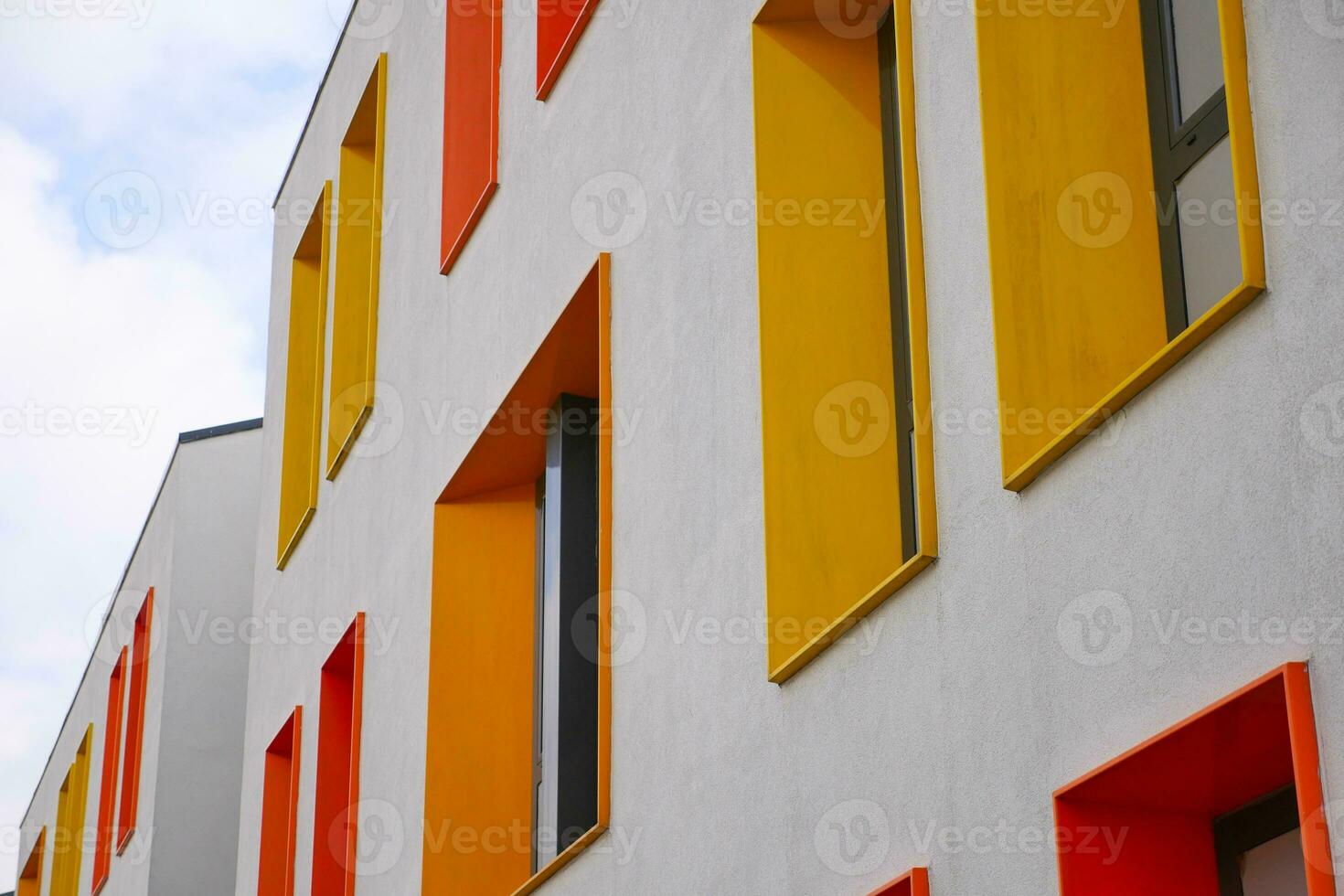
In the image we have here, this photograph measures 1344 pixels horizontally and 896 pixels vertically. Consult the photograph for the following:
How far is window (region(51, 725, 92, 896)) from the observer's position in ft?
83.9

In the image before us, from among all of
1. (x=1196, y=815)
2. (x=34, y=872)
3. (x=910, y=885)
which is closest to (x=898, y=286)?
(x=910, y=885)

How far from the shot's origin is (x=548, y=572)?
10.2m


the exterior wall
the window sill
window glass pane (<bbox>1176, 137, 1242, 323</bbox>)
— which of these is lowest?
the window sill

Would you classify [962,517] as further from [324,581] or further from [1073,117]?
[324,581]

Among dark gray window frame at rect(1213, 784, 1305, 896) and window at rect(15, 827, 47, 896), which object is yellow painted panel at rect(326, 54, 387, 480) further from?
window at rect(15, 827, 47, 896)

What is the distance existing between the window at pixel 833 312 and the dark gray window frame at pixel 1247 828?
53.1 inches

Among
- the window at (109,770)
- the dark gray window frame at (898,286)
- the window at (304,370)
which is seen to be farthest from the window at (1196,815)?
the window at (109,770)

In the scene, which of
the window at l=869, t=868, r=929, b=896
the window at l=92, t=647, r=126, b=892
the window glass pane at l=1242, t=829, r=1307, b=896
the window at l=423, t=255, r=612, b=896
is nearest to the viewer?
the window glass pane at l=1242, t=829, r=1307, b=896

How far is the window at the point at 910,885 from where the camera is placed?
17.9ft

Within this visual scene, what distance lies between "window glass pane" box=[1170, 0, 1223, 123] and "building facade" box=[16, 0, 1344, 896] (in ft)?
0.06

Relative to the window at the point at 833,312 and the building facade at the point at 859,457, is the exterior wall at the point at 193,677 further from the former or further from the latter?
the window at the point at 833,312

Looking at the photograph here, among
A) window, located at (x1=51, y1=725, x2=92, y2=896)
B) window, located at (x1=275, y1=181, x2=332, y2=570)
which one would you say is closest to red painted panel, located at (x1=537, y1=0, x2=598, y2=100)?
window, located at (x1=275, y1=181, x2=332, y2=570)

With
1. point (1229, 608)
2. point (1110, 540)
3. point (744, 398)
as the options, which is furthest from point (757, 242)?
point (1229, 608)

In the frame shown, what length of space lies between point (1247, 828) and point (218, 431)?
56.9 ft
